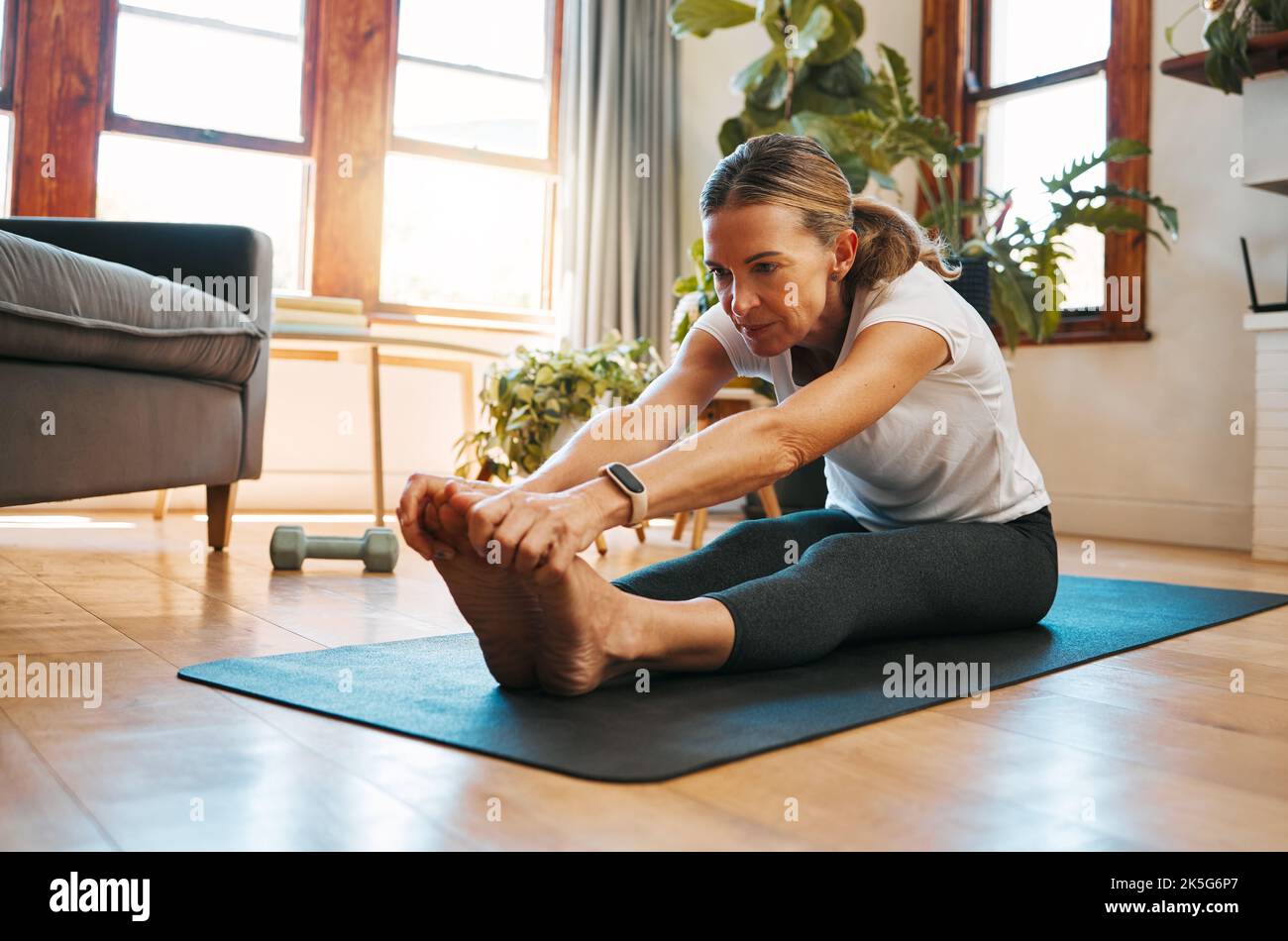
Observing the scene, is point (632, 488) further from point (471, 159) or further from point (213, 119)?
point (471, 159)

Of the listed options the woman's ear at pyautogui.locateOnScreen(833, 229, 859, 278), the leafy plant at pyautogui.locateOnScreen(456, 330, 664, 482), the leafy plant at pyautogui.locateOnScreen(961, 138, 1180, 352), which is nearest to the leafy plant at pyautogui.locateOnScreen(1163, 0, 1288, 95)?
the leafy plant at pyautogui.locateOnScreen(961, 138, 1180, 352)

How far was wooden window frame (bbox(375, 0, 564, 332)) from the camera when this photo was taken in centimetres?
428

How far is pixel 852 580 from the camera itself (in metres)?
1.34

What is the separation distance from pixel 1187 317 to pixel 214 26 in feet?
11.1

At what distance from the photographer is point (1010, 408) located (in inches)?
61.7

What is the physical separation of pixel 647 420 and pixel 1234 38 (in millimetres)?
2529

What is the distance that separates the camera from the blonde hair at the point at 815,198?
132 centimetres

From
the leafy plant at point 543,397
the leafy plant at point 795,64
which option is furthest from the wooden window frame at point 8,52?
the leafy plant at point 795,64

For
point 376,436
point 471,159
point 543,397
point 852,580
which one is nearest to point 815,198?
point 852,580

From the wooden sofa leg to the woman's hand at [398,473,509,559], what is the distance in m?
1.75

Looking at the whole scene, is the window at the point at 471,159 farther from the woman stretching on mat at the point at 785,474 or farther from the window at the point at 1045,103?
the woman stretching on mat at the point at 785,474

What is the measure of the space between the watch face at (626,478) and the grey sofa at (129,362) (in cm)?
109
